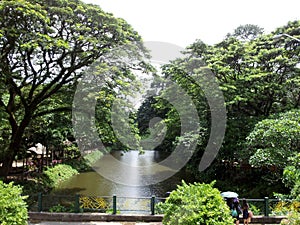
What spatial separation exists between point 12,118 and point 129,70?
226 inches

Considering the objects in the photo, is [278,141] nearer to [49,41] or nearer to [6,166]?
[49,41]

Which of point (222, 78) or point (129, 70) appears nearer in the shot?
point (129, 70)

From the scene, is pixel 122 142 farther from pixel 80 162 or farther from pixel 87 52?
pixel 80 162

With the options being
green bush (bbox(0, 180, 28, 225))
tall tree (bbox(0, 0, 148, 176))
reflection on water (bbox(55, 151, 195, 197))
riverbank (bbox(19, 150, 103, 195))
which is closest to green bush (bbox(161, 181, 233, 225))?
green bush (bbox(0, 180, 28, 225))

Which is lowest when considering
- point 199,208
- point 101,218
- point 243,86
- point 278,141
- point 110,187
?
point 110,187

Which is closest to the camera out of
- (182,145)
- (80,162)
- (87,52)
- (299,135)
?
(299,135)

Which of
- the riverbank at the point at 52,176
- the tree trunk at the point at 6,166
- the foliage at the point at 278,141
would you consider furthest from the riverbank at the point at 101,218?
the tree trunk at the point at 6,166

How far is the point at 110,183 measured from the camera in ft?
65.1

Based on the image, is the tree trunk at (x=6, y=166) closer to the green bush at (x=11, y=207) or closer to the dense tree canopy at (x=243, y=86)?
the green bush at (x=11, y=207)

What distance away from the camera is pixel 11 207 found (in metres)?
6.36

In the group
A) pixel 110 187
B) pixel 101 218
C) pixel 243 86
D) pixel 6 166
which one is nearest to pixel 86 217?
pixel 101 218

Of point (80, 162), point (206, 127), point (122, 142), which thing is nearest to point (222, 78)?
point (206, 127)

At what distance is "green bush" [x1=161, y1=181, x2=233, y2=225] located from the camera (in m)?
6.20

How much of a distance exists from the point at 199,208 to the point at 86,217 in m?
4.41
